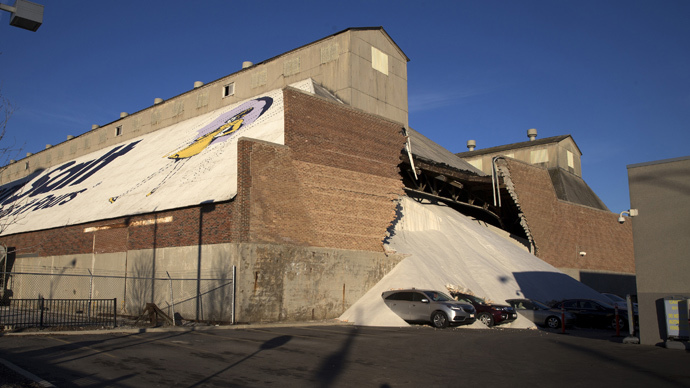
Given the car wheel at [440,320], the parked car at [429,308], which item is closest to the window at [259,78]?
the parked car at [429,308]

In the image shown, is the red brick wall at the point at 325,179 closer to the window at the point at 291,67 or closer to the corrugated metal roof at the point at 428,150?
the corrugated metal roof at the point at 428,150

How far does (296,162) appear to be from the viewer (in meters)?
24.5

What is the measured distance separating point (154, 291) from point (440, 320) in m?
13.0

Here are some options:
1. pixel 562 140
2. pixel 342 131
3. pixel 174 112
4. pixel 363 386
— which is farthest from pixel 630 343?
pixel 562 140

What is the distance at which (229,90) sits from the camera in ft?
141

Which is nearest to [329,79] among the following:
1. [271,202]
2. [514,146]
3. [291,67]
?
[291,67]

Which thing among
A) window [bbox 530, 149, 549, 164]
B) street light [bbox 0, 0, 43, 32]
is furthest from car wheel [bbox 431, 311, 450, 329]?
window [bbox 530, 149, 549, 164]

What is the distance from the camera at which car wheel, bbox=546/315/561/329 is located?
24766mm

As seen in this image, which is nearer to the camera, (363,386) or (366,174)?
(363,386)

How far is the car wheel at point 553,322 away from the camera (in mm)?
24766

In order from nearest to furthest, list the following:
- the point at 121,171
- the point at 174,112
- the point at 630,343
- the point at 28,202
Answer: the point at 630,343, the point at 121,171, the point at 28,202, the point at 174,112

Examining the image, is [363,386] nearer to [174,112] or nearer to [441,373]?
[441,373]

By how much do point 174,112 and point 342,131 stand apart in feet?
82.0

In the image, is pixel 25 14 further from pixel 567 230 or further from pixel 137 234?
pixel 567 230
